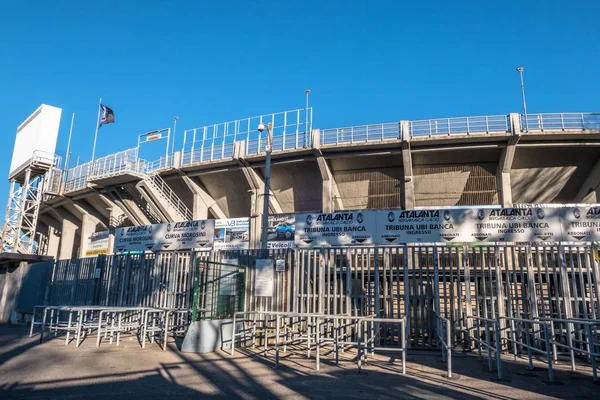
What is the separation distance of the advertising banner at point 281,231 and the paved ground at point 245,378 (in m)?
17.0

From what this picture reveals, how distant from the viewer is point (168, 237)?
20859 millimetres

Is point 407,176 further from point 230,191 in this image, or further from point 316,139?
point 230,191

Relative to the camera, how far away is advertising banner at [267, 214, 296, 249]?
2628 centimetres

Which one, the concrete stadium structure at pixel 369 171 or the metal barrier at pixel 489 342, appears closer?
the metal barrier at pixel 489 342

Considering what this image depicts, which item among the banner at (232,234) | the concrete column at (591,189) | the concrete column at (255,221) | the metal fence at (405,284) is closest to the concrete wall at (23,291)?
the metal fence at (405,284)

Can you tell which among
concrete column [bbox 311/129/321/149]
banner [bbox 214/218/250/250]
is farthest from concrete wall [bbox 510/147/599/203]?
banner [bbox 214/218/250/250]

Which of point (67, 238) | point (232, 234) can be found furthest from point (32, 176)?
point (232, 234)

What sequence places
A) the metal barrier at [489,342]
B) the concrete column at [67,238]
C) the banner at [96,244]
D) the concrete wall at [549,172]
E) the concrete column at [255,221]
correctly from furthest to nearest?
1. the concrete column at [67,238]
2. the banner at [96,244]
3. the concrete column at [255,221]
4. the concrete wall at [549,172]
5. the metal barrier at [489,342]

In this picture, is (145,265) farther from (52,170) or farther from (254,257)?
(52,170)

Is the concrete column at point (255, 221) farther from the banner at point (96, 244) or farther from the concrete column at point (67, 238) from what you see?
the concrete column at point (67, 238)

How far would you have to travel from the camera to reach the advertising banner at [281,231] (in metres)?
26.3

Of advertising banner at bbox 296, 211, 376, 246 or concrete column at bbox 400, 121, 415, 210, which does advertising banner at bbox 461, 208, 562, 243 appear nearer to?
advertising banner at bbox 296, 211, 376, 246

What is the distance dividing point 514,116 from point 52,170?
3890 centimetres

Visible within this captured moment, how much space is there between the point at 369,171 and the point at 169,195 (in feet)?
51.5
